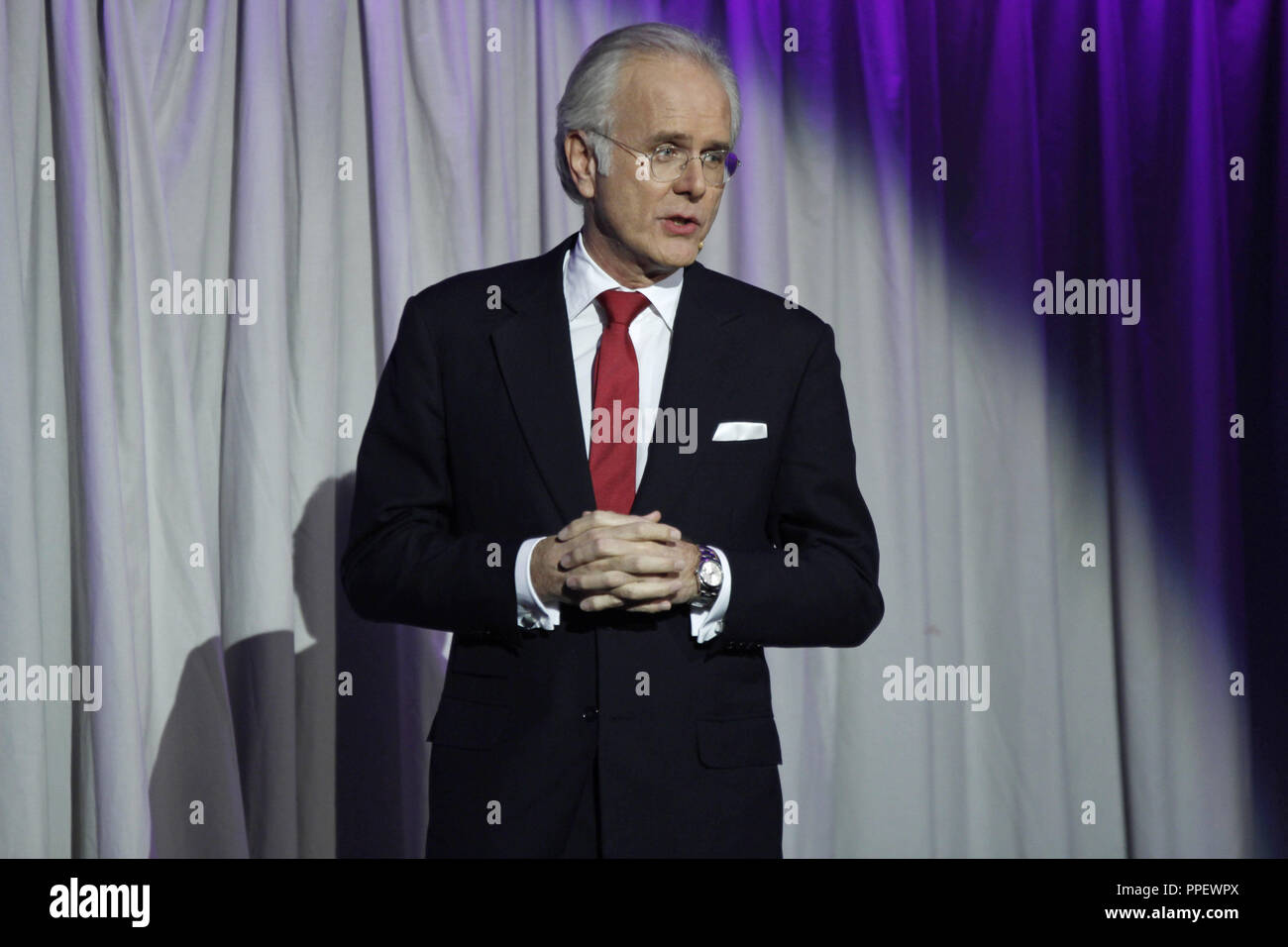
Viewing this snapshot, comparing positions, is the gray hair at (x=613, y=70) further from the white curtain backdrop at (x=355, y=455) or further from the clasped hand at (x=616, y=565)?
the white curtain backdrop at (x=355, y=455)

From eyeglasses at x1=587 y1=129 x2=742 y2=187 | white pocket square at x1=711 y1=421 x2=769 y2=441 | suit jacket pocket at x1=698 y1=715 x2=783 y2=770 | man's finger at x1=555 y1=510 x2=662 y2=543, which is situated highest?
eyeglasses at x1=587 y1=129 x2=742 y2=187

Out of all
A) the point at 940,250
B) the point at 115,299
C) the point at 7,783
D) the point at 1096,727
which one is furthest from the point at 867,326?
the point at 7,783

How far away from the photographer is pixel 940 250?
12.4ft

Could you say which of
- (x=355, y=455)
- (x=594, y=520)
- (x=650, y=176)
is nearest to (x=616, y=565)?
(x=594, y=520)

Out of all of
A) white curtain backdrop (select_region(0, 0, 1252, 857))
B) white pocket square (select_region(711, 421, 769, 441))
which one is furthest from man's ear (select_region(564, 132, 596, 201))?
white curtain backdrop (select_region(0, 0, 1252, 857))

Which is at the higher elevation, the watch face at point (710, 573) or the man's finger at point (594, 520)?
the man's finger at point (594, 520)

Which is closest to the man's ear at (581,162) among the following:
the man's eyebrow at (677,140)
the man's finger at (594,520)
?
the man's eyebrow at (677,140)

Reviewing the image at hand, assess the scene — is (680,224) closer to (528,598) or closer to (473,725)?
Result: (528,598)

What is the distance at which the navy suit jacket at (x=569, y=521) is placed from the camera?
5.75ft

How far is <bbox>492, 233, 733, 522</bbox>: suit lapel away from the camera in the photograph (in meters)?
1.83

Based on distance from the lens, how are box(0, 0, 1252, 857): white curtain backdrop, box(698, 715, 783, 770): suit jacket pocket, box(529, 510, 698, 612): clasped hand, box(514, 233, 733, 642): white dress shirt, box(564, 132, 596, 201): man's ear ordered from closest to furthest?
1. box(529, 510, 698, 612): clasped hand
2. box(698, 715, 783, 770): suit jacket pocket
3. box(514, 233, 733, 642): white dress shirt
4. box(564, 132, 596, 201): man's ear
5. box(0, 0, 1252, 857): white curtain backdrop

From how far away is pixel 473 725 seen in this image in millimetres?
1804

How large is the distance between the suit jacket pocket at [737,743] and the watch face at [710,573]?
190mm

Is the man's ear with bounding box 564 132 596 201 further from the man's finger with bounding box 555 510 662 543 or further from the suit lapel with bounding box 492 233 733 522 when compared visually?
the man's finger with bounding box 555 510 662 543
